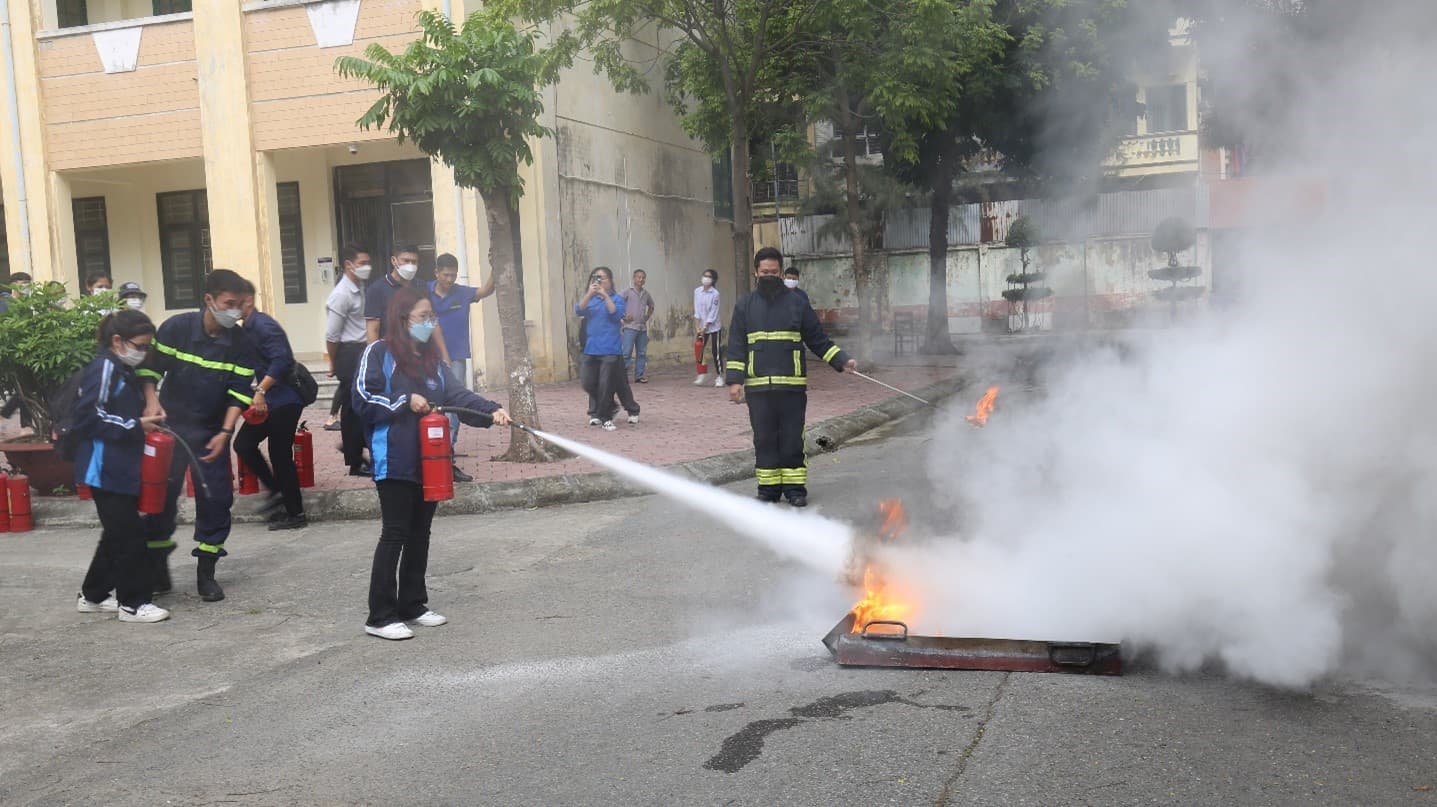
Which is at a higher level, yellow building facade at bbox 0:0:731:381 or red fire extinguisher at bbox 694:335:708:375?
yellow building facade at bbox 0:0:731:381

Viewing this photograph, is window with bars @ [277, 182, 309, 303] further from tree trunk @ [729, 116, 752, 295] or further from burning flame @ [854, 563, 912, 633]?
burning flame @ [854, 563, 912, 633]

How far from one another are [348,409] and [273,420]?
4.76ft

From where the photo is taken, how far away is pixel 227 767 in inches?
177

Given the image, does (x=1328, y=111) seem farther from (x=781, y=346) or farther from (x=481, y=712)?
(x=781, y=346)

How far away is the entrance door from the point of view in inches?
757

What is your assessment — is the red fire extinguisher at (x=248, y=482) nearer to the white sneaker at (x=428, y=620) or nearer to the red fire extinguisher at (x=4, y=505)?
the red fire extinguisher at (x=4, y=505)

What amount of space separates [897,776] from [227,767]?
2387mm

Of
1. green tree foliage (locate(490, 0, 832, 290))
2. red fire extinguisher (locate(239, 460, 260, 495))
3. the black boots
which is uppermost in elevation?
green tree foliage (locate(490, 0, 832, 290))

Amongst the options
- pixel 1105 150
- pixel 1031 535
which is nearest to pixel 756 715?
pixel 1031 535

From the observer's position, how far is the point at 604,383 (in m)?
13.2

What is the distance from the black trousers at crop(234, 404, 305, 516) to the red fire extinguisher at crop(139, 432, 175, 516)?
2043mm

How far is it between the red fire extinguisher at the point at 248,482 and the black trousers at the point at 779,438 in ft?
13.1

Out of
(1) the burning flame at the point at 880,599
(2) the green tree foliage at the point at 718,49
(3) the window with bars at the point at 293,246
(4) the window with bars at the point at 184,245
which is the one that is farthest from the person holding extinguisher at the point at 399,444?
(4) the window with bars at the point at 184,245

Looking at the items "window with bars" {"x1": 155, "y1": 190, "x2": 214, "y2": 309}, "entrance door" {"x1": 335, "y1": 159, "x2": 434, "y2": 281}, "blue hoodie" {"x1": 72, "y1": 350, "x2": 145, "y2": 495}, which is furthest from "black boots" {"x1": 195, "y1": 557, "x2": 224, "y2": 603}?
"window with bars" {"x1": 155, "y1": 190, "x2": 214, "y2": 309}
